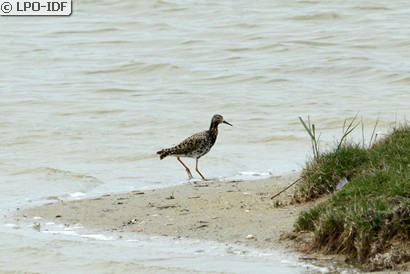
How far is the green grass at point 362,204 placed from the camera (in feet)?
24.8

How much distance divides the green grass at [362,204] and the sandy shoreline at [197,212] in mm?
315

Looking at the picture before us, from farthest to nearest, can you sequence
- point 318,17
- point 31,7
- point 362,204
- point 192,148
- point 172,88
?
point 31,7 → point 318,17 → point 172,88 → point 192,148 → point 362,204

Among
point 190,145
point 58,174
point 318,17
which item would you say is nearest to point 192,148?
point 190,145

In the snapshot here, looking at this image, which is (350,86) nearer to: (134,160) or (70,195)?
(134,160)

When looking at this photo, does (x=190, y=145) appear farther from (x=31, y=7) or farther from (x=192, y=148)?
(x=31, y=7)

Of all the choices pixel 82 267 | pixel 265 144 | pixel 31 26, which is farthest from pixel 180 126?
pixel 31 26

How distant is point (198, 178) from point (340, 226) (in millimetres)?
4313

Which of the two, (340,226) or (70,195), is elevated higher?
(340,226)

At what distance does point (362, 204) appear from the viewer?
785 cm

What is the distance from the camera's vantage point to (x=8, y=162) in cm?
1334

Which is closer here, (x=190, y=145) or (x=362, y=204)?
(x=362, y=204)

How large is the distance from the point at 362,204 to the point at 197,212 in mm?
2080

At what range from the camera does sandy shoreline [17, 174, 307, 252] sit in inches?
346

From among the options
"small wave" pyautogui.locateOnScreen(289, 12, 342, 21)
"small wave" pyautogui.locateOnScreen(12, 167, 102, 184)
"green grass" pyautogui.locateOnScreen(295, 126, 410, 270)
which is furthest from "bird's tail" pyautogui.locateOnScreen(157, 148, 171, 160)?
"small wave" pyautogui.locateOnScreen(289, 12, 342, 21)
